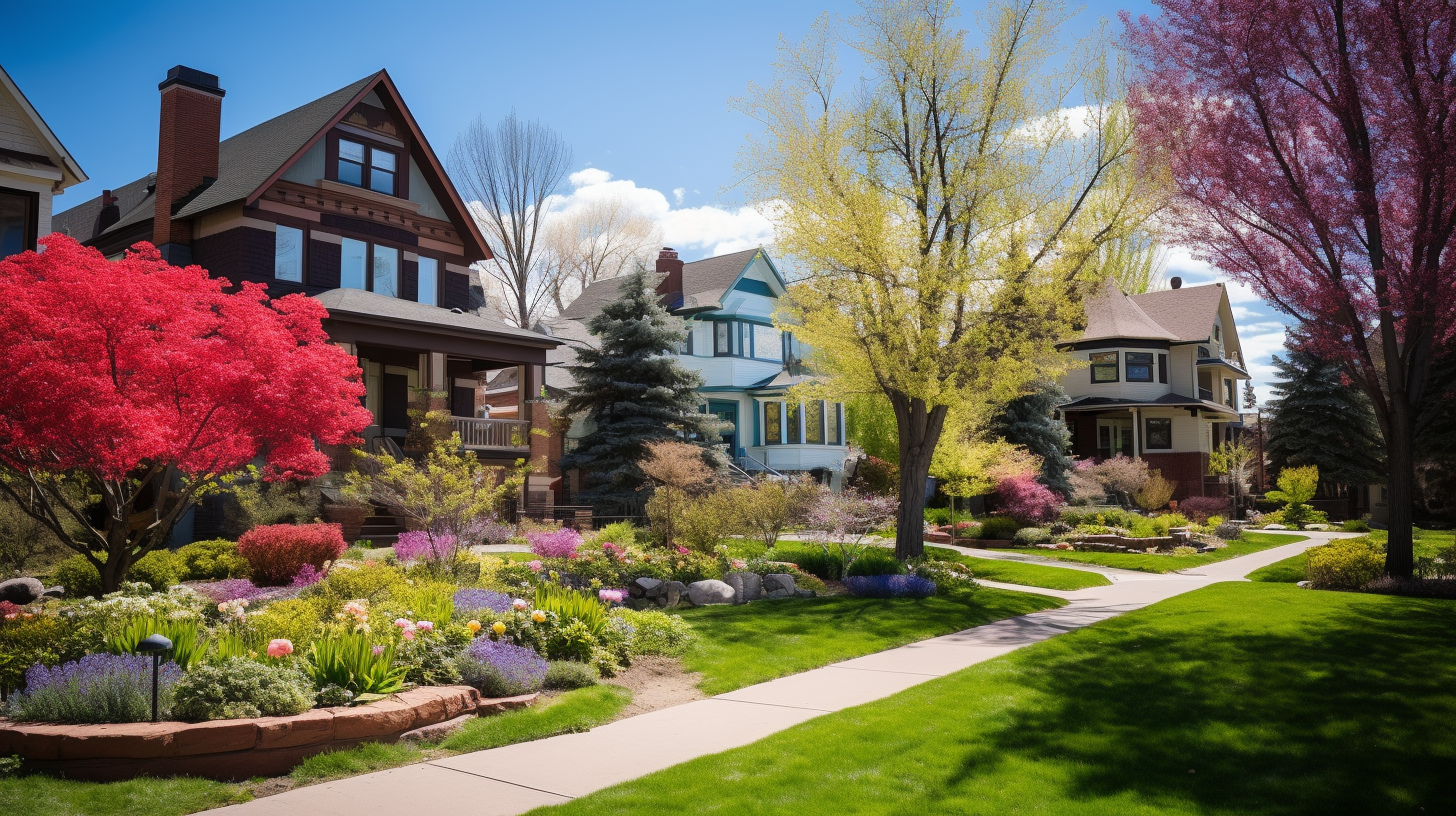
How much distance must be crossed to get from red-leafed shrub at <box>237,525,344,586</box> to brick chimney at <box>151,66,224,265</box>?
12255 millimetres

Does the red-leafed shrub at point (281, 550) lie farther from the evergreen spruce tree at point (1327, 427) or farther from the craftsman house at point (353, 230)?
the evergreen spruce tree at point (1327, 427)

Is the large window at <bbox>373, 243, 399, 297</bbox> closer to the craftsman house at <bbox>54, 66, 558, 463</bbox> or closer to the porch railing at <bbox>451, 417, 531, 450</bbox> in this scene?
the craftsman house at <bbox>54, 66, 558, 463</bbox>

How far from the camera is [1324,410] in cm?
3666

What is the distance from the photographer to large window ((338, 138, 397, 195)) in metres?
22.8

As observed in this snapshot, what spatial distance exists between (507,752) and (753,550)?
39.1 ft

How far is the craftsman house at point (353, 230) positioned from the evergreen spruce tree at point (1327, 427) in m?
30.3

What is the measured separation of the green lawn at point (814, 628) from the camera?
9.10 metres

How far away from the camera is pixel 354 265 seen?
22.9 meters

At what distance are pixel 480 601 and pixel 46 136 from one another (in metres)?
12.4

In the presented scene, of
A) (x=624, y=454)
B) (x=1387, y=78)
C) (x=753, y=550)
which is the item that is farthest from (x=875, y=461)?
(x=1387, y=78)

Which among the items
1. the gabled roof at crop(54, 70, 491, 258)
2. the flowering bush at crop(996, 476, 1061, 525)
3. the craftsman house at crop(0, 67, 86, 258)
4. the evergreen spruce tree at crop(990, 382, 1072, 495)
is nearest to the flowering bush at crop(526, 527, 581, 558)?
the craftsman house at crop(0, 67, 86, 258)

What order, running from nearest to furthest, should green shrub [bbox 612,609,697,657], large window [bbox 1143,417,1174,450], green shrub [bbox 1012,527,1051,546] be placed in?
green shrub [bbox 612,609,697,657] → green shrub [bbox 1012,527,1051,546] → large window [bbox 1143,417,1174,450]

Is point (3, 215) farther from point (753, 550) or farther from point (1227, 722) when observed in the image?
point (1227, 722)

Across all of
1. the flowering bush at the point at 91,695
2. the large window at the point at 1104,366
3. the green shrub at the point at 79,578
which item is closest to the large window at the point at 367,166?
the green shrub at the point at 79,578
